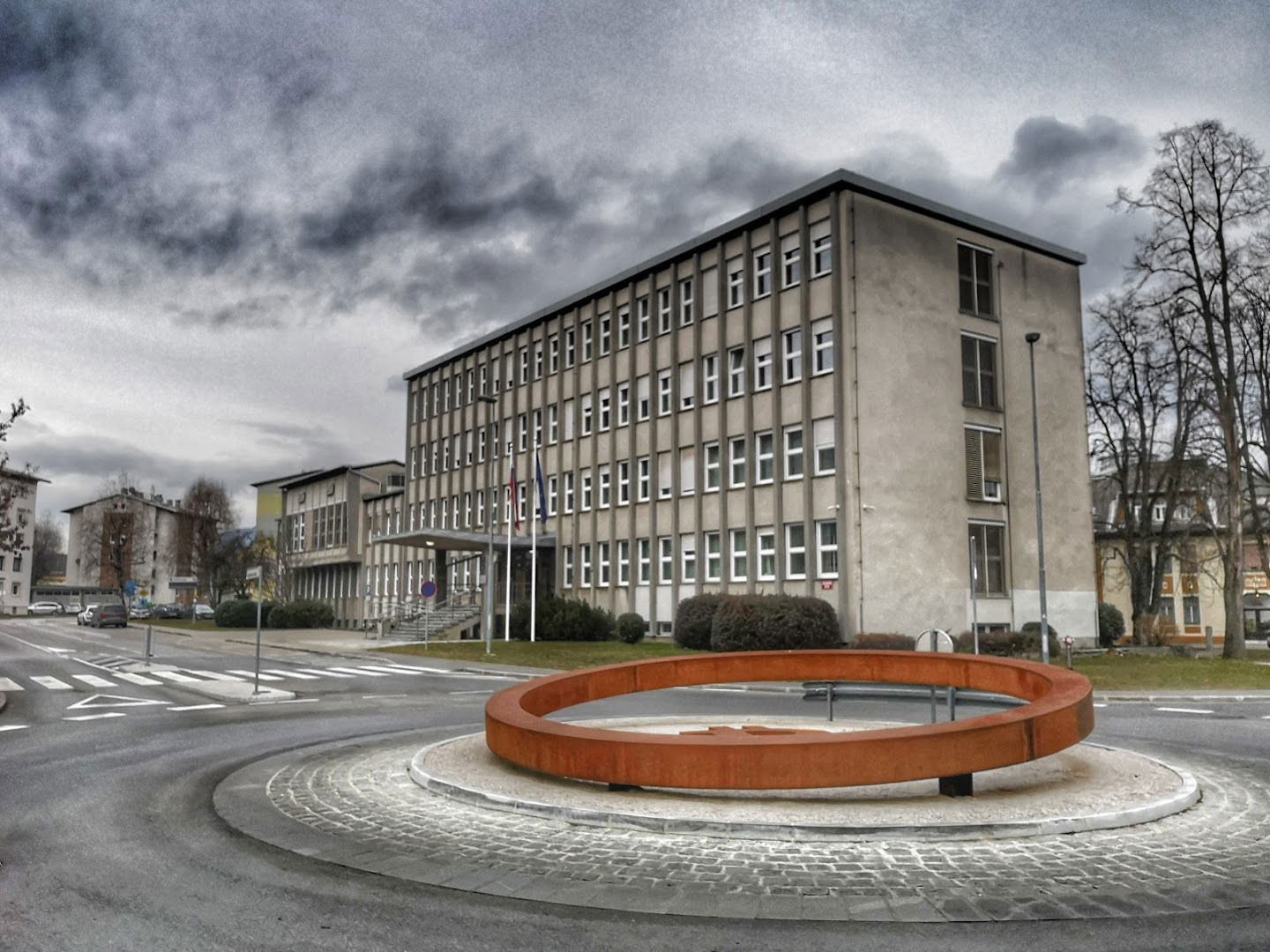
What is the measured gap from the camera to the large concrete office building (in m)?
34.2

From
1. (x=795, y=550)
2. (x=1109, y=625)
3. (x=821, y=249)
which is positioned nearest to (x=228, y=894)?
(x=795, y=550)

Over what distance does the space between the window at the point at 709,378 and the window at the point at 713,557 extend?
A: 509 cm

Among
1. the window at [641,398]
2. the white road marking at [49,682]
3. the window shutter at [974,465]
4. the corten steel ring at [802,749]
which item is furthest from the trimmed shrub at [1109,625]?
the white road marking at [49,682]

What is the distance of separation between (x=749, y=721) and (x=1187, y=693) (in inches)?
485

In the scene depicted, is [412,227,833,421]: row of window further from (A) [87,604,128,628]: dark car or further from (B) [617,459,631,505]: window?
(A) [87,604,128,628]: dark car

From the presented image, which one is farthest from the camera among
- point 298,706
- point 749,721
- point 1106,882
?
point 298,706

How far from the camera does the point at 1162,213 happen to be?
35.2 metres

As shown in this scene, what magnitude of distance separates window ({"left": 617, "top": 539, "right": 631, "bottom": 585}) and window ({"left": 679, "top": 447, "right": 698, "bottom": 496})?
3873 millimetres

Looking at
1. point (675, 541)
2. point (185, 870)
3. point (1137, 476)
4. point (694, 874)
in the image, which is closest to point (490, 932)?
point (694, 874)

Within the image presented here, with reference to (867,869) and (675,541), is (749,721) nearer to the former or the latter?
(867,869)

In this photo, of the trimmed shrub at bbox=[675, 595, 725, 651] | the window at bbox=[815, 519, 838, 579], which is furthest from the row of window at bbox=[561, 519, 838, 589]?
the trimmed shrub at bbox=[675, 595, 725, 651]

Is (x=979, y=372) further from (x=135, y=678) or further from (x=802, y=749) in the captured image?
(x=802, y=749)

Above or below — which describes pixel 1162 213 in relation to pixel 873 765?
above

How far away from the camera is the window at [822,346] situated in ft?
114
